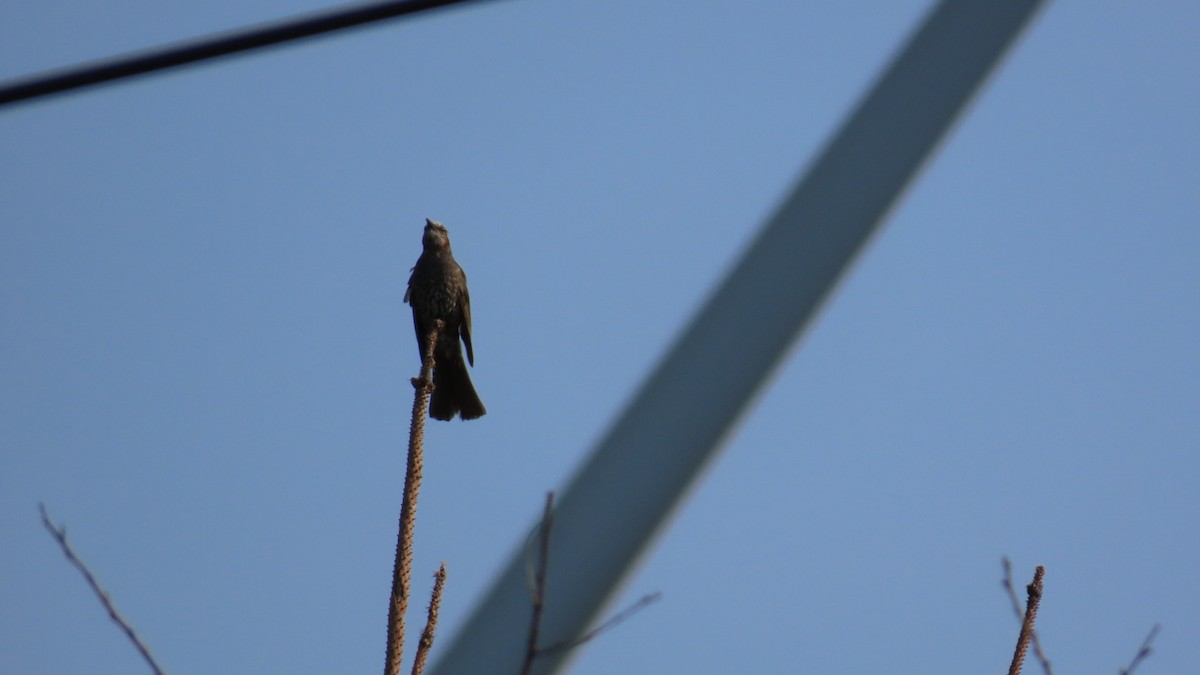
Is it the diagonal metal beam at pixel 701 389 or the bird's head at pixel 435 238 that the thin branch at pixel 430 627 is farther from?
the bird's head at pixel 435 238

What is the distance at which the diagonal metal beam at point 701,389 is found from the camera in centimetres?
113

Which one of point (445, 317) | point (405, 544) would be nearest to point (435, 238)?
point (445, 317)

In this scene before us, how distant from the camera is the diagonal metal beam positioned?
1126 mm

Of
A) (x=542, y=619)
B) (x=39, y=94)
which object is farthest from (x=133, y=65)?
(x=542, y=619)

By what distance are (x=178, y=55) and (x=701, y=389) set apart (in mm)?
1404

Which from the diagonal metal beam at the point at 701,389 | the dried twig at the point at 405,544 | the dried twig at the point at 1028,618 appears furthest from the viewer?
the dried twig at the point at 405,544

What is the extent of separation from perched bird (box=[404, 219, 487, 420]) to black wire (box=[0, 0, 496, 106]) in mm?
6646

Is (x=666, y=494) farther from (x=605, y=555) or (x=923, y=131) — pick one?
(x=923, y=131)

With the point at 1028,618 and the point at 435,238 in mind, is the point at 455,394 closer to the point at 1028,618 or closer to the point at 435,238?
the point at 435,238

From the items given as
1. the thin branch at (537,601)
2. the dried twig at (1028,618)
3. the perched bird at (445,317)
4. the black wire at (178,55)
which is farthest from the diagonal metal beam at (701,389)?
the perched bird at (445,317)

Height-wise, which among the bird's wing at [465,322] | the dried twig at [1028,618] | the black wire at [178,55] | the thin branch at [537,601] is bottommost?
the thin branch at [537,601]

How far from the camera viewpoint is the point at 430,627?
3.28 metres

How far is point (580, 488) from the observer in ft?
3.78

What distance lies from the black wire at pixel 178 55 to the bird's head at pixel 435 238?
23.5 feet
